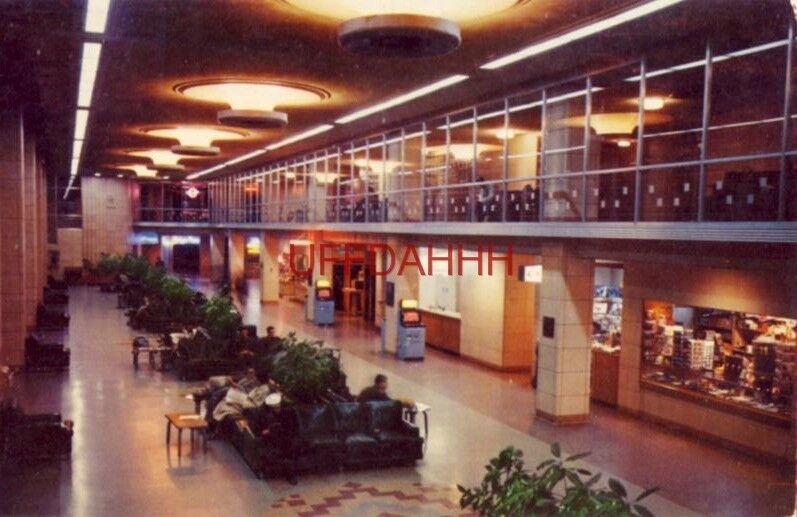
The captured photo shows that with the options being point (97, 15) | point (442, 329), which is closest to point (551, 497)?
point (97, 15)

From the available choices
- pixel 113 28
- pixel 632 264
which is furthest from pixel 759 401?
pixel 113 28

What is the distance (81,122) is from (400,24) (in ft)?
46.3

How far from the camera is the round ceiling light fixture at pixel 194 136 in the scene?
64.4ft

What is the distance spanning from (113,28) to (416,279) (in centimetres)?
1300

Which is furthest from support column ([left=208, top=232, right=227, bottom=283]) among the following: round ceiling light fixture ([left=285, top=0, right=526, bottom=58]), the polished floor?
round ceiling light fixture ([left=285, top=0, right=526, bottom=58])

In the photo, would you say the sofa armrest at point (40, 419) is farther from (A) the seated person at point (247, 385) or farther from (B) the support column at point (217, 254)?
(B) the support column at point (217, 254)

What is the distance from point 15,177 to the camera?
17.4 meters

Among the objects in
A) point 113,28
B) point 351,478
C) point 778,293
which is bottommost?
point 351,478

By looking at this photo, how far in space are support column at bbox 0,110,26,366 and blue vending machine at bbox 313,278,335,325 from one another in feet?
34.0

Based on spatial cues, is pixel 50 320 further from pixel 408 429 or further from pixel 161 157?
pixel 408 429

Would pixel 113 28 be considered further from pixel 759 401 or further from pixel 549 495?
pixel 759 401

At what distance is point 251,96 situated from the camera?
543 inches

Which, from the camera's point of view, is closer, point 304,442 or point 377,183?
point 304,442

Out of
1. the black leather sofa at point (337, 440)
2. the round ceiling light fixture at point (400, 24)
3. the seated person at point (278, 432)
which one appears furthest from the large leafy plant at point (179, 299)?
the round ceiling light fixture at point (400, 24)
